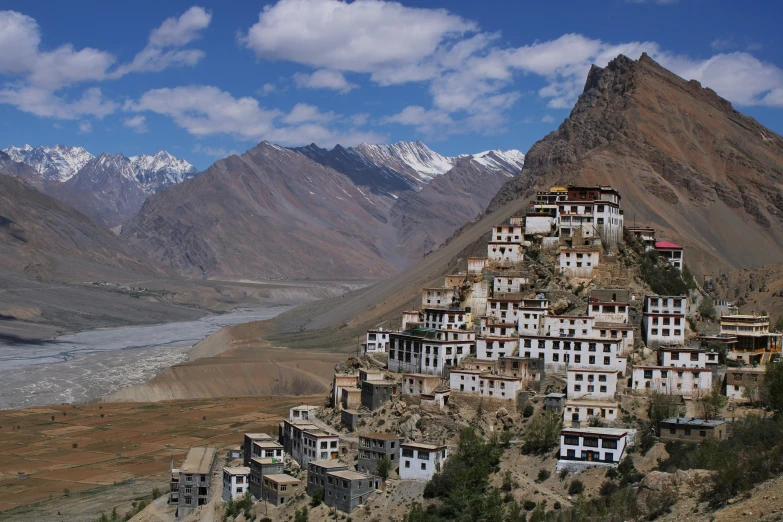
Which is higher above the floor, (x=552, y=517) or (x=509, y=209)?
(x=509, y=209)

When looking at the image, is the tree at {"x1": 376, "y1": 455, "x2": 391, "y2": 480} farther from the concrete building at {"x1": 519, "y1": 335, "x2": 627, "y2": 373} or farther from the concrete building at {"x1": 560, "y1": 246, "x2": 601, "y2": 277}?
the concrete building at {"x1": 560, "y1": 246, "x2": 601, "y2": 277}

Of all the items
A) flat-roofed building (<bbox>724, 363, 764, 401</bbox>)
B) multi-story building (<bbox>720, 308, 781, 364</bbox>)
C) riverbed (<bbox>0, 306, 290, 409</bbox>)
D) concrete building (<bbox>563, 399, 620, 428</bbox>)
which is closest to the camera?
concrete building (<bbox>563, 399, 620, 428</bbox>)

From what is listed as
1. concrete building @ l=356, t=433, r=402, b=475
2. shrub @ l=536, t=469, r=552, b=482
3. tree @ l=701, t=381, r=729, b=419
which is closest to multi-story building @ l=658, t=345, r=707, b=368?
tree @ l=701, t=381, r=729, b=419

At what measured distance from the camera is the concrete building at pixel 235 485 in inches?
2069

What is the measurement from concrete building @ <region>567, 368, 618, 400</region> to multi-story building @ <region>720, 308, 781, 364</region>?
9180 mm

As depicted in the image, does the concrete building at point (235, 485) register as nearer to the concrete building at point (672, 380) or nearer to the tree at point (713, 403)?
the concrete building at point (672, 380)

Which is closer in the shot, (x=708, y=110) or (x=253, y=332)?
(x=253, y=332)

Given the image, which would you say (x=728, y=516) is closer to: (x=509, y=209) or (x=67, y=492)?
(x=67, y=492)

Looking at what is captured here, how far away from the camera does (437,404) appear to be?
5181cm

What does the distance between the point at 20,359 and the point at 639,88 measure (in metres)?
110

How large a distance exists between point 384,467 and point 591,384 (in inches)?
417

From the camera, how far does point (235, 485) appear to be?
52656 mm

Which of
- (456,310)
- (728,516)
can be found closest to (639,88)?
(456,310)

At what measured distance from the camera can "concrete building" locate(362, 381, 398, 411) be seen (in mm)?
54531
